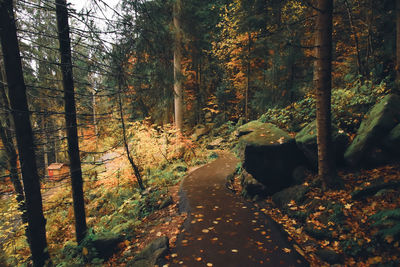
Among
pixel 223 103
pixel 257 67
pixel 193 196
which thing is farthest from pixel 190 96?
pixel 193 196

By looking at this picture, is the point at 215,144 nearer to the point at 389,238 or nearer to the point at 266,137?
the point at 266,137

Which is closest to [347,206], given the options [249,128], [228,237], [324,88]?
[228,237]

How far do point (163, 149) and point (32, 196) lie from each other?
25.2 feet

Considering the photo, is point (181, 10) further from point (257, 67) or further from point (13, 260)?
point (13, 260)

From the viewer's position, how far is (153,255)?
161 inches

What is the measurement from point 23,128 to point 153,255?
12.8 ft

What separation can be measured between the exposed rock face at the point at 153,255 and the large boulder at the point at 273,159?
3581 mm

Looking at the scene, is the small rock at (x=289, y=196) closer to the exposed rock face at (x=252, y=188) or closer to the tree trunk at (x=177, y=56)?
the exposed rock face at (x=252, y=188)

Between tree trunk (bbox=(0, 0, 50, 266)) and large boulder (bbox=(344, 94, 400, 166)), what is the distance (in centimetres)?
782

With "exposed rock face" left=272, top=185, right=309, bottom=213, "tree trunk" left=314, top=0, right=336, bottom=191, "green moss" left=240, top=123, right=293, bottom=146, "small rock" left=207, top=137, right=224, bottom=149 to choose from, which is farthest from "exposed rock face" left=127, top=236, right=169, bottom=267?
"small rock" left=207, top=137, right=224, bottom=149

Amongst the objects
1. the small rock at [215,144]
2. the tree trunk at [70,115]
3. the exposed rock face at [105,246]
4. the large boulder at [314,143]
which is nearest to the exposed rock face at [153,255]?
the exposed rock face at [105,246]

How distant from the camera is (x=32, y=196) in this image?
4453mm

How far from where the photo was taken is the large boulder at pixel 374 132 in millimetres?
4867

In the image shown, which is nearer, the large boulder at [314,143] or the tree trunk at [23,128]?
the tree trunk at [23,128]
